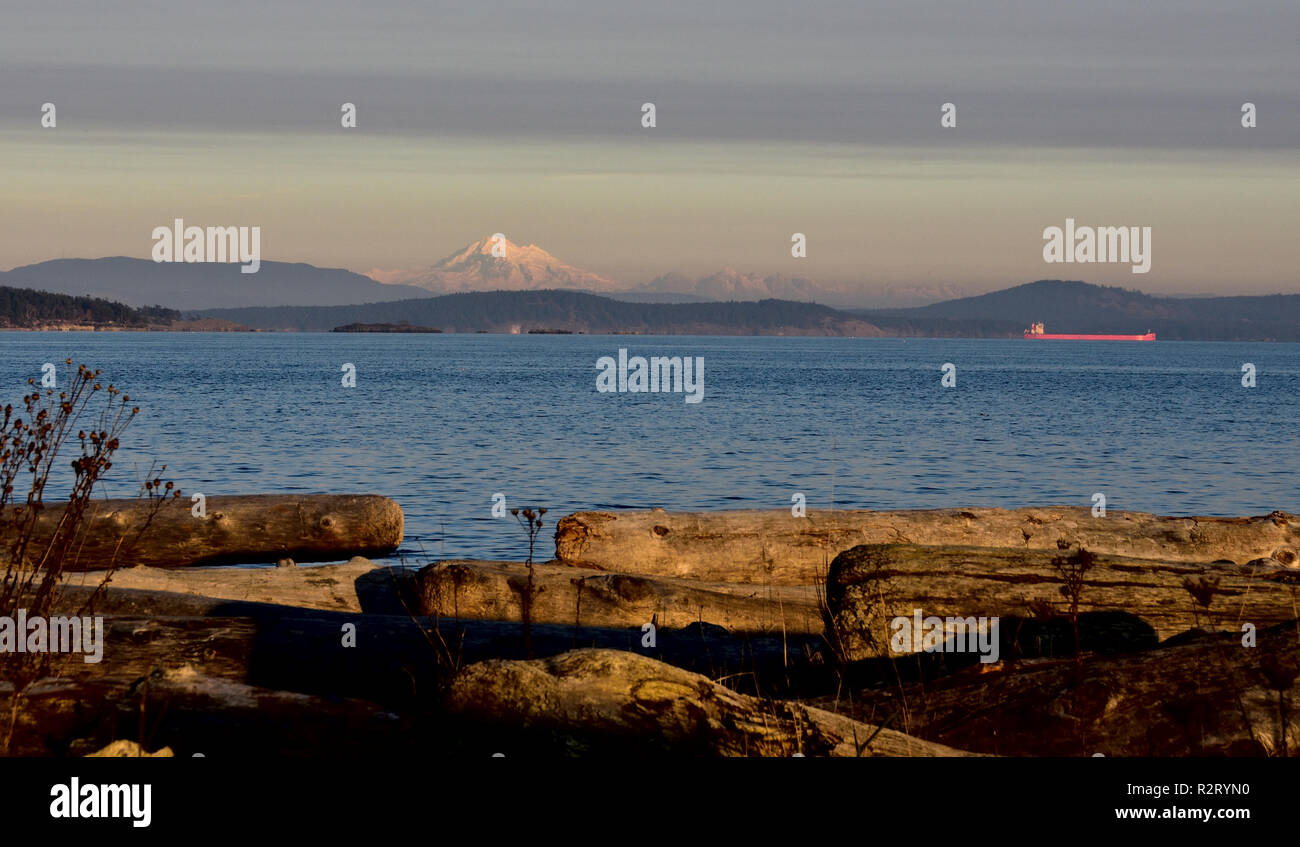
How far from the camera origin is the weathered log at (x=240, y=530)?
13.5 meters

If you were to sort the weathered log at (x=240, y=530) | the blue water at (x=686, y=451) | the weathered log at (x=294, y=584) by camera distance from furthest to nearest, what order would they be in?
the blue water at (x=686, y=451), the weathered log at (x=240, y=530), the weathered log at (x=294, y=584)

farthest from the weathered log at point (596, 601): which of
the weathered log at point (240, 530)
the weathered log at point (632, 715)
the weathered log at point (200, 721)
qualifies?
the weathered log at point (240, 530)

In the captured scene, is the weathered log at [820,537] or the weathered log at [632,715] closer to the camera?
the weathered log at [632,715]

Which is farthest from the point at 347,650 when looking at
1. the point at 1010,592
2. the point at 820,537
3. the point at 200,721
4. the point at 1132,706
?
the point at 820,537

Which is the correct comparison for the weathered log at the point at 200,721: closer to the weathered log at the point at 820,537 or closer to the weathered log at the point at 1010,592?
the weathered log at the point at 1010,592

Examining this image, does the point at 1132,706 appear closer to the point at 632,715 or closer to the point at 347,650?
the point at 632,715

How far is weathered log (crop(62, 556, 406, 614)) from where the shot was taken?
32.9 ft

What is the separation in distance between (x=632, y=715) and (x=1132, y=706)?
7.59 ft

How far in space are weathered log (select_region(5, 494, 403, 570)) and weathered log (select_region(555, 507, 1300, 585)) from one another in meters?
3.99

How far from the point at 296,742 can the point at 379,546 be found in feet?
36.6

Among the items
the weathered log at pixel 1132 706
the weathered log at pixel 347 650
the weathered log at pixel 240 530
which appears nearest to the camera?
the weathered log at pixel 1132 706

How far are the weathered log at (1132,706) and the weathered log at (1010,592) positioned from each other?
1.38 m
